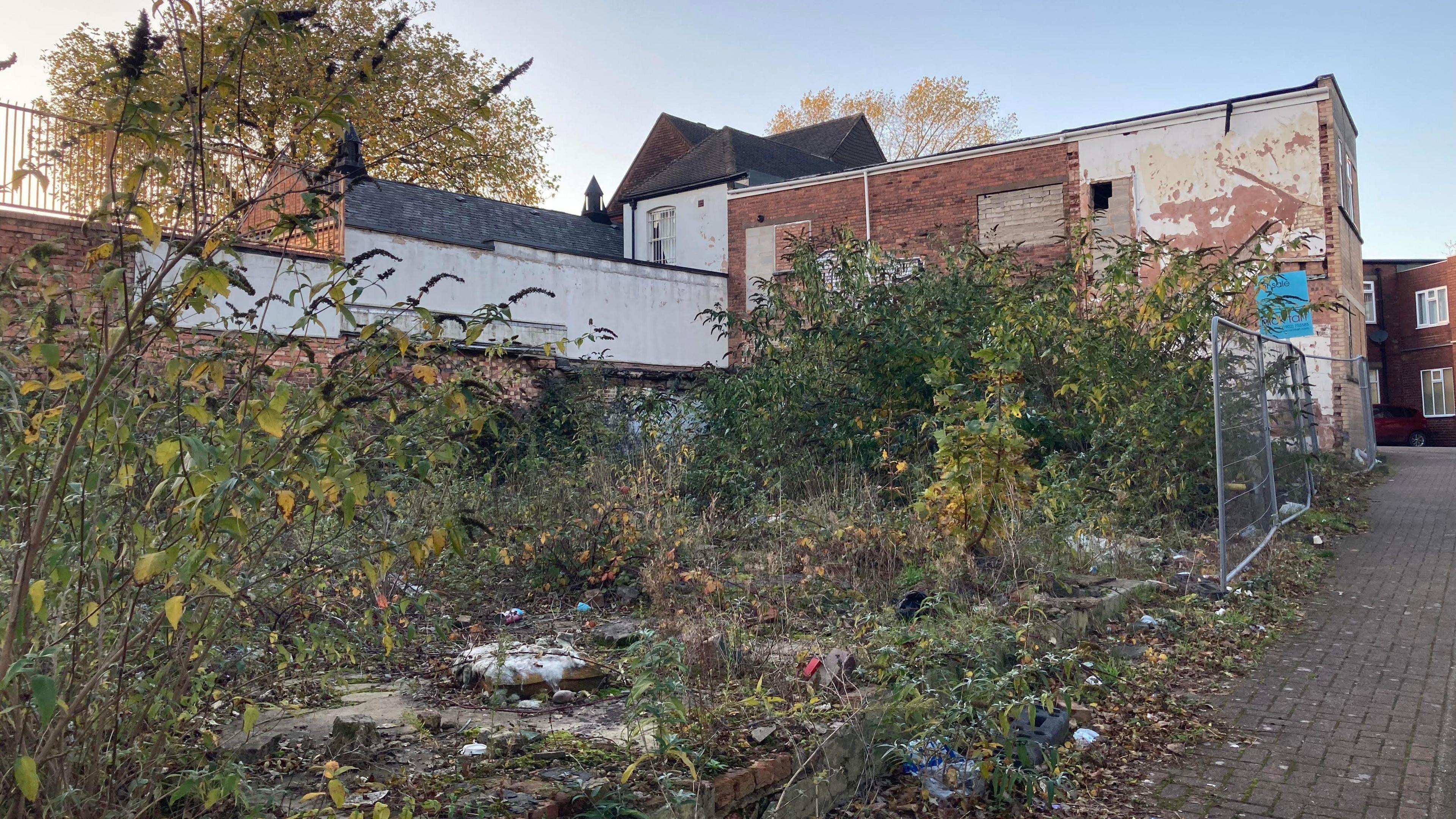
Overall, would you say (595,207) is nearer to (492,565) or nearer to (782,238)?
(782,238)

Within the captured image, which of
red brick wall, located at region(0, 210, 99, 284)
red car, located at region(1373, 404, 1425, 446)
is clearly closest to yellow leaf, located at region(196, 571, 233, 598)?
red brick wall, located at region(0, 210, 99, 284)

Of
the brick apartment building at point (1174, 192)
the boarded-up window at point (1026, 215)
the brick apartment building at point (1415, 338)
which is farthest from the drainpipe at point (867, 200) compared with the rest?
the brick apartment building at point (1415, 338)

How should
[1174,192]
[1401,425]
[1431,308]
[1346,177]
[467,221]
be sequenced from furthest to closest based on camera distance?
[1431,308] → [1401,425] → [467,221] → [1174,192] → [1346,177]

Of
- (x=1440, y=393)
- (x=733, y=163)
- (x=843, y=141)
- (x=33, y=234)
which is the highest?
(x=843, y=141)

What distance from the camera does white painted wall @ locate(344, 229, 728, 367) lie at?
20.1 meters

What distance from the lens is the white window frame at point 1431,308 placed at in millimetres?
34656

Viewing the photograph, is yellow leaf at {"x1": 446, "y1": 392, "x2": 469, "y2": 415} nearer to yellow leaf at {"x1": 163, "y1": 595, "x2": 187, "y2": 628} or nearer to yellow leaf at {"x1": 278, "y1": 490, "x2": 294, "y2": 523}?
yellow leaf at {"x1": 278, "y1": 490, "x2": 294, "y2": 523}

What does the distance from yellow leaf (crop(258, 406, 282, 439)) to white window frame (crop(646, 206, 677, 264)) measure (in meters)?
26.2

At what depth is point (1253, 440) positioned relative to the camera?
8.39 m

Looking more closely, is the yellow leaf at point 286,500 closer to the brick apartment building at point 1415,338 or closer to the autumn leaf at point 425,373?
the autumn leaf at point 425,373

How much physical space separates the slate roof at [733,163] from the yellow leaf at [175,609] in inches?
1058

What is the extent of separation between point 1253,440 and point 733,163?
23.5 m

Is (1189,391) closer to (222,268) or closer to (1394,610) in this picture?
(1394,610)

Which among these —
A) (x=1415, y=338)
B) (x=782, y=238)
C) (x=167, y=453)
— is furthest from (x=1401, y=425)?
(x=167, y=453)
